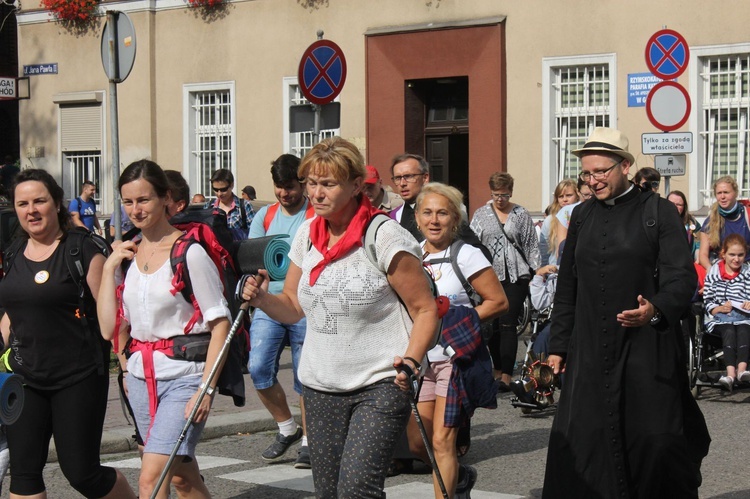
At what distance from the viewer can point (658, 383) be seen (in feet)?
19.0

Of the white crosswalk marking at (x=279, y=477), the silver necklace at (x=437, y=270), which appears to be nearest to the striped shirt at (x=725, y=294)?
the white crosswalk marking at (x=279, y=477)

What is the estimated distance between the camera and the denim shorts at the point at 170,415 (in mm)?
5500

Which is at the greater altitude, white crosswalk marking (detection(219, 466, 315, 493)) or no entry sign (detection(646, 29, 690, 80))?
no entry sign (detection(646, 29, 690, 80))

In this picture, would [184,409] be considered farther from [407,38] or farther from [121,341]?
[407,38]

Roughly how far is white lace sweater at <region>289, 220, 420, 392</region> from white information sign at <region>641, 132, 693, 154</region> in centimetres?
1041

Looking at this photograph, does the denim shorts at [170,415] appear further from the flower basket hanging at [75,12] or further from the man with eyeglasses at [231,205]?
the flower basket hanging at [75,12]

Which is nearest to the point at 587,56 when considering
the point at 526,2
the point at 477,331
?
the point at 526,2

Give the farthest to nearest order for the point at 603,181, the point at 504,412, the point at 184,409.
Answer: the point at 504,412 → the point at 603,181 → the point at 184,409

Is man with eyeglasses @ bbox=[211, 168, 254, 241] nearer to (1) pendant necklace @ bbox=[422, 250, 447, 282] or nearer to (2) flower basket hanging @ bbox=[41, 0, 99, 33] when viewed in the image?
(1) pendant necklace @ bbox=[422, 250, 447, 282]

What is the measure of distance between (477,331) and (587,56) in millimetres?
13587

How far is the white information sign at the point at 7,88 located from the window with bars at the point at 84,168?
9.94m

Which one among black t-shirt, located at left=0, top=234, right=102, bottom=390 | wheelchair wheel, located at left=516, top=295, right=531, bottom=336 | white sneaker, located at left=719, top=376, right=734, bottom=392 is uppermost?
black t-shirt, located at left=0, top=234, right=102, bottom=390

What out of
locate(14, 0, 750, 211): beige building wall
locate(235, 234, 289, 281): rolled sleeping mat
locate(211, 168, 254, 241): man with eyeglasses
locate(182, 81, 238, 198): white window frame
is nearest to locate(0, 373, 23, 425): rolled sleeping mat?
locate(235, 234, 289, 281): rolled sleeping mat

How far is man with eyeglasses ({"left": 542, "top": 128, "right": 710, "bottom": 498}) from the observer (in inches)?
228
